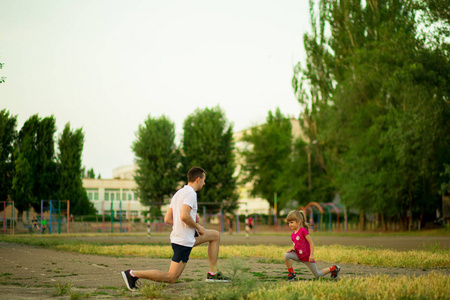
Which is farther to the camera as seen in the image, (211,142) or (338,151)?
(211,142)

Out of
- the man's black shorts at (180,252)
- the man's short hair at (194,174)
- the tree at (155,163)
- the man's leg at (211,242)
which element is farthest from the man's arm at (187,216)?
the tree at (155,163)

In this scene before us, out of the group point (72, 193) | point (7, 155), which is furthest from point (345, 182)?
point (7, 155)

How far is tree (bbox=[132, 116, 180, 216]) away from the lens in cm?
5931

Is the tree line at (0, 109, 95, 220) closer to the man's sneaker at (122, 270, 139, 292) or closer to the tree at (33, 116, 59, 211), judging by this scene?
the tree at (33, 116, 59, 211)

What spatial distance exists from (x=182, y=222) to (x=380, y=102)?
118 ft

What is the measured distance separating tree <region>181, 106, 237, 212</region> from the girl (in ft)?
164

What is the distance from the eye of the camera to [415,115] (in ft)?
99.1

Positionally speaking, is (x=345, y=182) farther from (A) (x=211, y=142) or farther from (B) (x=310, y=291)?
(B) (x=310, y=291)

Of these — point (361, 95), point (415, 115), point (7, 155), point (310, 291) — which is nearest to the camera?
point (310, 291)

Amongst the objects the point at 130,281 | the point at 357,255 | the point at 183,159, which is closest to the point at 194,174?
the point at 130,281

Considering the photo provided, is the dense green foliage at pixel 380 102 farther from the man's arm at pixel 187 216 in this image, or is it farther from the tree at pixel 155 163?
the man's arm at pixel 187 216

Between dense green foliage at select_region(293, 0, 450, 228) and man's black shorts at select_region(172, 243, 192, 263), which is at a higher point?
dense green foliage at select_region(293, 0, 450, 228)

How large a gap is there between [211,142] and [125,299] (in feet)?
178

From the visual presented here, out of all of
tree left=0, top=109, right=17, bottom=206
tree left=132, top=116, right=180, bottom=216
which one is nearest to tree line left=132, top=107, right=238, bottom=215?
tree left=132, top=116, right=180, bottom=216
